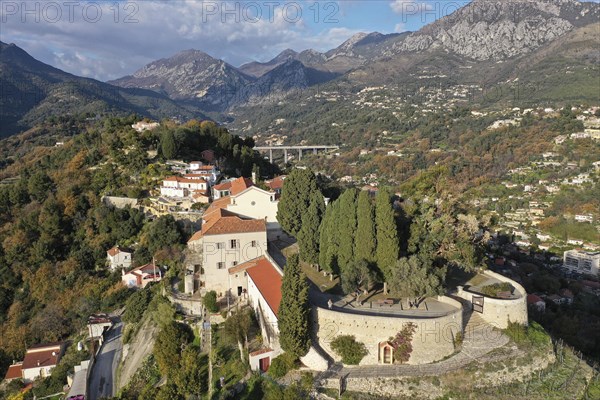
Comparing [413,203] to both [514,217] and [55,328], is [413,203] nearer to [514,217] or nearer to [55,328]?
[55,328]

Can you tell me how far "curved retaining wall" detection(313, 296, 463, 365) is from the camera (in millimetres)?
16531

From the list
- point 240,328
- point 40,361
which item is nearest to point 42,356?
point 40,361

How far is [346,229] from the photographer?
2119cm

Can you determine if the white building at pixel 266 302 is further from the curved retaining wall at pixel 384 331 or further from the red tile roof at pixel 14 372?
the red tile roof at pixel 14 372

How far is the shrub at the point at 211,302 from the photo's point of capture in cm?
2220

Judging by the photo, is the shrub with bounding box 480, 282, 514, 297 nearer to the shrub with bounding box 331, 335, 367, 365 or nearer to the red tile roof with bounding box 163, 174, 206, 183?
the shrub with bounding box 331, 335, 367, 365

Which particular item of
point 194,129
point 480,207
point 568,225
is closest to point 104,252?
point 194,129

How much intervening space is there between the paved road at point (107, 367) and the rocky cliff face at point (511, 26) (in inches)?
6540

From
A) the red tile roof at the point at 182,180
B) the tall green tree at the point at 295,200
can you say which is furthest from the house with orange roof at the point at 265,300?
the red tile roof at the point at 182,180

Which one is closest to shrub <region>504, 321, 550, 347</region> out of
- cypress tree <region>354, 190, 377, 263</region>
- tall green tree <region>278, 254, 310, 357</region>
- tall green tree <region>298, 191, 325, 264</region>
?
cypress tree <region>354, 190, 377, 263</region>

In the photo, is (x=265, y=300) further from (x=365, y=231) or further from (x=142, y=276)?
(x=142, y=276)

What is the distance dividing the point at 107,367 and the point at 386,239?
18719 millimetres

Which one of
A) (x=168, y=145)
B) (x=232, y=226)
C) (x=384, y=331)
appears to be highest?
(x=168, y=145)

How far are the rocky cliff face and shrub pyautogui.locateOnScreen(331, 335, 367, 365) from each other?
16761 cm
